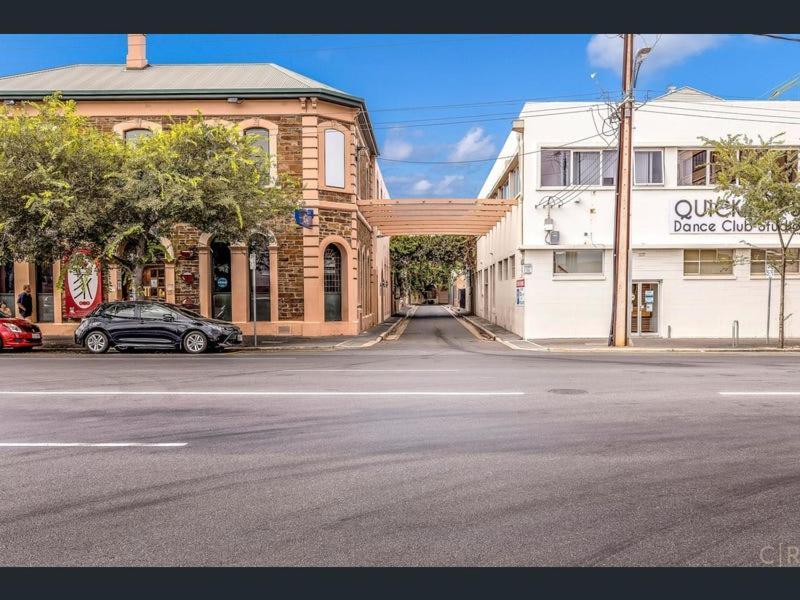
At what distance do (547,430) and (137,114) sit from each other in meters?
21.1

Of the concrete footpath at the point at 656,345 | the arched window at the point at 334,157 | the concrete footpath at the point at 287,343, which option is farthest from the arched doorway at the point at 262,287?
the concrete footpath at the point at 656,345

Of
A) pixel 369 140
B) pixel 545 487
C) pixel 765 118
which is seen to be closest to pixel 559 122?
pixel 765 118

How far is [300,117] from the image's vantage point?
22562 mm

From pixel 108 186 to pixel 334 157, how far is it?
346 inches

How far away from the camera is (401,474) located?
5.50 m

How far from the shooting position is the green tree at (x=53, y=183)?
16062 mm

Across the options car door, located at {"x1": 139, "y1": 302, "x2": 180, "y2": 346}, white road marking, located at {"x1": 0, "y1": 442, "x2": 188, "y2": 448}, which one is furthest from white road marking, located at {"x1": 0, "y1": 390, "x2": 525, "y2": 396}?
car door, located at {"x1": 139, "y1": 302, "x2": 180, "y2": 346}

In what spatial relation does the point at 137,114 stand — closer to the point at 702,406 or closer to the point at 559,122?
the point at 559,122

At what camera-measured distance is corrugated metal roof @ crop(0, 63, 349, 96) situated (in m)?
→ 22.6

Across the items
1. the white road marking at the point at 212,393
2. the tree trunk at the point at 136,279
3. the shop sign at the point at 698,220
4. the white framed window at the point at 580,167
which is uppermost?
the white framed window at the point at 580,167

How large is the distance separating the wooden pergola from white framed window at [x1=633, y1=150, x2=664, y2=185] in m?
4.76

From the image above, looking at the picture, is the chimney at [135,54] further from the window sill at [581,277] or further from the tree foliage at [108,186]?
the window sill at [581,277]

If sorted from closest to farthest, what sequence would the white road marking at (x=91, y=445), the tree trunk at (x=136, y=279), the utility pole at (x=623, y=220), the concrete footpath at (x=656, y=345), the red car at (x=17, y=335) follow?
the white road marking at (x=91, y=445) → the red car at (x=17, y=335) → the concrete footpath at (x=656, y=345) → the utility pole at (x=623, y=220) → the tree trunk at (x=136, y=279)

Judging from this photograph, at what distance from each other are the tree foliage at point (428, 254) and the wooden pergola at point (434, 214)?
60.9 feet
